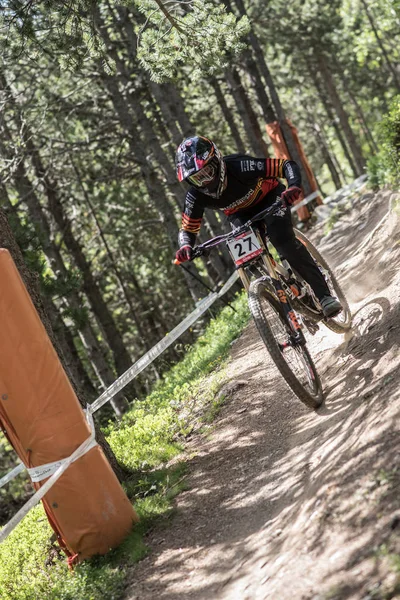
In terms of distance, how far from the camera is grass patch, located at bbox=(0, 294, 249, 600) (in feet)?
17.3

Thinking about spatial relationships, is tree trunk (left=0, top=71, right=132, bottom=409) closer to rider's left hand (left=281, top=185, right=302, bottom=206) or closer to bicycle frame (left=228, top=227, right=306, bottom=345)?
bicycle frame (left=228, top=227, right=306, bottom=345)

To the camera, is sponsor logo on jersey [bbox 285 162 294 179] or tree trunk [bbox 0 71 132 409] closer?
sponsor logo on jersey [bbox 285 162 294 179]

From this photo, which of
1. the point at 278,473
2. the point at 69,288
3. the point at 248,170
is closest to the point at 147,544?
the point at 278,473

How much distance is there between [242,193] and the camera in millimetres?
6508

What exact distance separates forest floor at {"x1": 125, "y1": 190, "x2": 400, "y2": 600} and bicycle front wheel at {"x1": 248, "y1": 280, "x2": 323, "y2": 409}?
242 mm

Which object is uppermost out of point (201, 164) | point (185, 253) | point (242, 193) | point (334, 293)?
point (201, 164)

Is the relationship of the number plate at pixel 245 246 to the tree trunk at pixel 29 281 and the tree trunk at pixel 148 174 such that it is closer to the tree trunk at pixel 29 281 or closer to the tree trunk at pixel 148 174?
the tree trunk at pixel 29 281

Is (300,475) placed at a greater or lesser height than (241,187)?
lesser

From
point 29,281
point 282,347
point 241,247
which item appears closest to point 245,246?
point 241,247

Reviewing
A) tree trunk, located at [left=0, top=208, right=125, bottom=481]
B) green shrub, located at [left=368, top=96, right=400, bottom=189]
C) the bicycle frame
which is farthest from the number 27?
green shrub, located at [left=368, top=96, right=400, bottom=189]

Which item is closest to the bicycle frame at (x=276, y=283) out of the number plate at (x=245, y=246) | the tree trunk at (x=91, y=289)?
the number plate at (x=245, y=246)

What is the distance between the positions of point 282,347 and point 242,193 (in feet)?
5.32

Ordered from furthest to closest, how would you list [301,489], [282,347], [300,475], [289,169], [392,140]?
[392,140] < [289,169] < [282,347] < [300,475] < [301,489]

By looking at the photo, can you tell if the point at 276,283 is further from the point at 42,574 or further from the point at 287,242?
the point at 42,574
